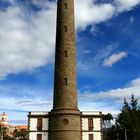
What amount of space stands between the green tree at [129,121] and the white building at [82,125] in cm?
953

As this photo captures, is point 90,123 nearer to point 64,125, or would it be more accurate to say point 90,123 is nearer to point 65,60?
point 64,125

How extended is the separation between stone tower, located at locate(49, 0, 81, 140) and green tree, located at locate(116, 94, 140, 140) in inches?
636

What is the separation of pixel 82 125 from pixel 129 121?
1634 centimetres

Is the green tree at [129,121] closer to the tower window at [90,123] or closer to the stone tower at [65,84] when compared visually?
the tower window at [90,123]

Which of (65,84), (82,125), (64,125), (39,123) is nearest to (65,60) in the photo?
(65,84)

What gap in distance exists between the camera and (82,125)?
148 ft

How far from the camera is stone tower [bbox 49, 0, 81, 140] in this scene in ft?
132

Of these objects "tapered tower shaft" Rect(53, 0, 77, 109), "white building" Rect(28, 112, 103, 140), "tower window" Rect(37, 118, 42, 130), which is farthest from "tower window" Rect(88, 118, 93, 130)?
"tower window" Rect(37, 118, 42, 130)

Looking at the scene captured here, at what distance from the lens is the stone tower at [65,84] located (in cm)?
4031

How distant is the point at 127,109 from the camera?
6097 cm

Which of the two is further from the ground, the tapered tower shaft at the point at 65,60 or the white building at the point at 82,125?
the tapered tower shaft at the point at 65,60

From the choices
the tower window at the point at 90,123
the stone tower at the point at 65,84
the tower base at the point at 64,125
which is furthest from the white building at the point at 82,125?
the tower base at the point at 64,125

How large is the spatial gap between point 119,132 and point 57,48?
3336cm

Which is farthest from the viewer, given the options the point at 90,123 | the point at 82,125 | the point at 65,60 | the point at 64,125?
the point at 90,123
